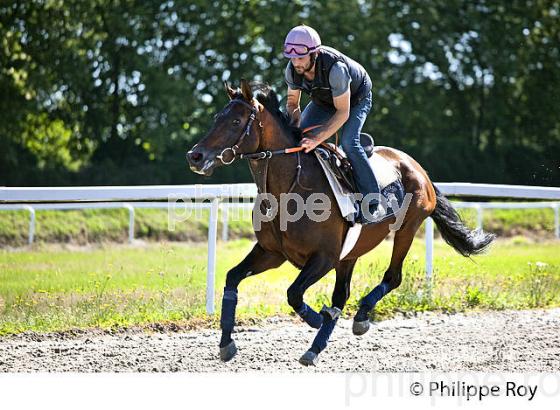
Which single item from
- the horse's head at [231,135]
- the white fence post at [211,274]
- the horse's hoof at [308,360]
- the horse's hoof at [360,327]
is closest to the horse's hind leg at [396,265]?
the horse's hoof at [360,327]

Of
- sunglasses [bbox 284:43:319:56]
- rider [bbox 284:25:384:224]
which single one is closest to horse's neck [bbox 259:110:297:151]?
rider [bbox 284:25:384:224]

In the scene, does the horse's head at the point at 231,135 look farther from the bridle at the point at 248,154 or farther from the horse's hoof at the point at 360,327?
the horse's hoof at the point at 360,327

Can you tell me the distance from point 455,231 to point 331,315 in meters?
2.01

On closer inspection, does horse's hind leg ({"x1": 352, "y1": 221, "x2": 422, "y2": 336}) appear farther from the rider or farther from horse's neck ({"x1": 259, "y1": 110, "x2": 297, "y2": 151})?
horse's neck ({"x1": 259, "y1": 110, "x2": 297, "y2": 151})

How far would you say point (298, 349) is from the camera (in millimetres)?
6559

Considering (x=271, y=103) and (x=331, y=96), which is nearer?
(x=271, y=103)

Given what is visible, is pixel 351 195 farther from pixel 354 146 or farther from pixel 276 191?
pixel 276 191

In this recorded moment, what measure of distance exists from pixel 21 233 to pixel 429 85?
13.3 m

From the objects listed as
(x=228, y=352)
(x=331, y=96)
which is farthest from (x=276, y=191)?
(x=228, y=352)

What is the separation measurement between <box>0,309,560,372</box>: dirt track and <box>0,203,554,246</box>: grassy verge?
4415 mm

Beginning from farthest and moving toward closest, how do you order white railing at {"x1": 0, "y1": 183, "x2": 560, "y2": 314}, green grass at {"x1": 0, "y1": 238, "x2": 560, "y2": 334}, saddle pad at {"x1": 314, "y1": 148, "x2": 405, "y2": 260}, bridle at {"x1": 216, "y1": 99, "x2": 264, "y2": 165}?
green grass at {"x1": 0, "y1": 238, "x2": 560, "y2": 334}
white railing at {"x1": 0, "y1": 183, "x2": 560, "y2": 314}
saddle pad at {"x1": 314, "y1": 148, "x2": 405, "y2": 260}
bridle at {"x1": 216, "y1": 99, "x2": 264, "y2": 165}

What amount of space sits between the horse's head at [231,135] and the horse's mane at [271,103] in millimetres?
121

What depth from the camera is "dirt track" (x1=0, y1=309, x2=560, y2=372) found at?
6.00m

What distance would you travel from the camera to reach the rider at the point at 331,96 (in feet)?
18.4
